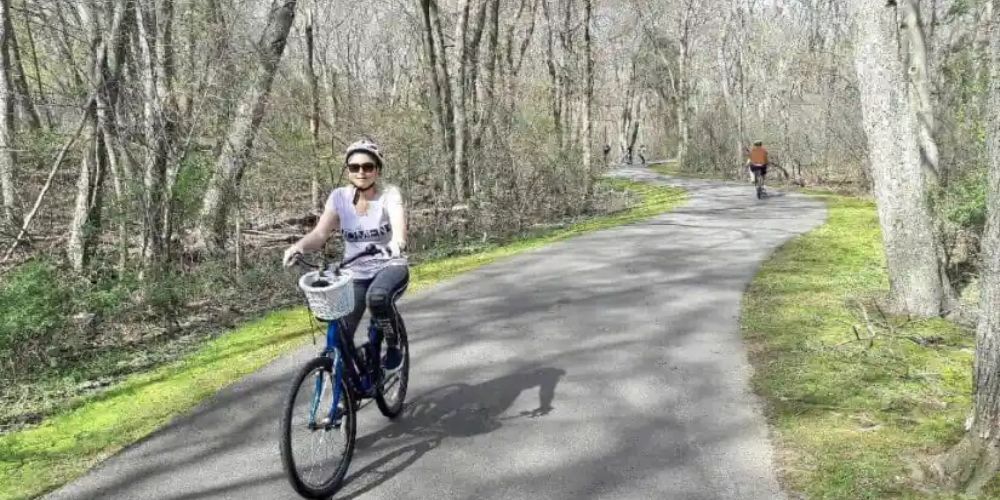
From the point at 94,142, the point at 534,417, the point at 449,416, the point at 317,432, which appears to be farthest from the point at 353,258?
the point at 94,142

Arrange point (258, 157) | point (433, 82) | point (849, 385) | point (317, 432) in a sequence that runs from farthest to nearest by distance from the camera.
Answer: point (433, 82)
point (258, 157)
point (849, 385)
point (317, 432)

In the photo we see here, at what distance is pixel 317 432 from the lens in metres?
4.20

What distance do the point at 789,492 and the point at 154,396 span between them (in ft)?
17.0

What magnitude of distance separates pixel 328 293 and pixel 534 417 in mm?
2117

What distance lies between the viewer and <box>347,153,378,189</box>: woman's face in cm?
480

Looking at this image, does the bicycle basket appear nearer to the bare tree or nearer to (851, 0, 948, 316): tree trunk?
(851, 0, 948, 316): tree trunk

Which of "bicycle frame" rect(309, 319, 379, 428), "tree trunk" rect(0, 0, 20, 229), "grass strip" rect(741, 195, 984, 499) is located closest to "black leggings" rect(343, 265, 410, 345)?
"bicycle frame" rect(309, 319, 379, 428)

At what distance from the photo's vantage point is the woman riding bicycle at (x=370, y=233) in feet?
15.4

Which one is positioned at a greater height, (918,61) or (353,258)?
(918,61)

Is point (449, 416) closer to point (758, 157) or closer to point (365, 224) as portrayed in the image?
point (365, 224)

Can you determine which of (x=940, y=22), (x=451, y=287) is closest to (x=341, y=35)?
(x=940, y=22)

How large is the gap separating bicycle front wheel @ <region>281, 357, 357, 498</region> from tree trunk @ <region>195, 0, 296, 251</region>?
7.62m

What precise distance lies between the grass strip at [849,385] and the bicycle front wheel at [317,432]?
271 cm

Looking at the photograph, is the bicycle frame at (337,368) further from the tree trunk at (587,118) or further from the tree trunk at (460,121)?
the tree trunk at (587,118)
